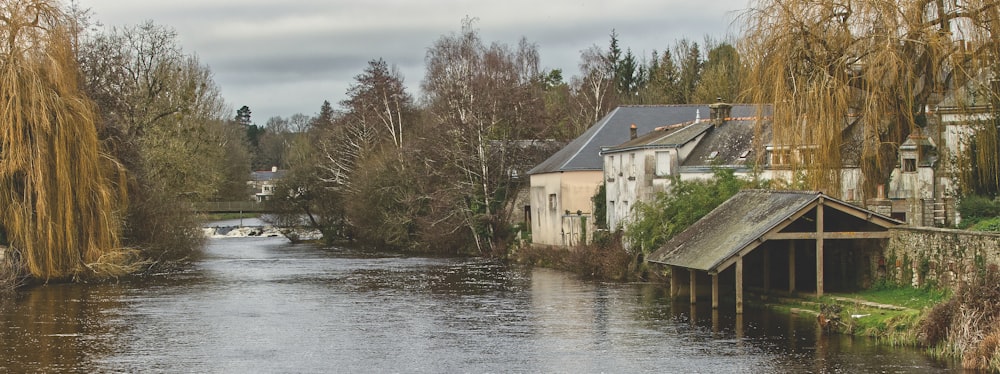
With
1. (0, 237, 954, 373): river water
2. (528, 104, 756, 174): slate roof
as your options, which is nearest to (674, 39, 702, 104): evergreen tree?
(528, 104, 756, 174): slate roof

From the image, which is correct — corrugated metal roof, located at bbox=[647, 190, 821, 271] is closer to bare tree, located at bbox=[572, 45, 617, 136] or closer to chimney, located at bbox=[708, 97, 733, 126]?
chimney, located at bbox=[708, 97, 733, 126]

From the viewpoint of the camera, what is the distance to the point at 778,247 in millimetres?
28938

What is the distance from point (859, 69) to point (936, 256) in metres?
5.41

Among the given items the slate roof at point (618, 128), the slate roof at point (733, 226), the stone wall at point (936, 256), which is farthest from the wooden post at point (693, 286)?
the slate roof at point (618, 128)

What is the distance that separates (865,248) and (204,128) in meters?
35.9

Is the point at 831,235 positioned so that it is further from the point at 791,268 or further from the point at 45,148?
the point at 45,148

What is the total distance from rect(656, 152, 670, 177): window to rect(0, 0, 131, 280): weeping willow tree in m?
15.9

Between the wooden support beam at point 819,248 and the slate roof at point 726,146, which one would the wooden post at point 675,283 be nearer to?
the wooden support beam at point 819,248

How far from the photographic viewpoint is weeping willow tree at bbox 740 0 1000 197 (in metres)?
25.5

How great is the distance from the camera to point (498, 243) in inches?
1950

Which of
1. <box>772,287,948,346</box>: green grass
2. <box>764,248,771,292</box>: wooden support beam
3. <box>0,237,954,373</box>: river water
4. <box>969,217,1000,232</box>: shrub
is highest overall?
<box>969,217,1000,232</box>: shrub

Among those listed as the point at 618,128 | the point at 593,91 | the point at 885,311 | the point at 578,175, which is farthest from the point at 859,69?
the point at 593,91

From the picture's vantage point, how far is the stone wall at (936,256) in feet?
68.9

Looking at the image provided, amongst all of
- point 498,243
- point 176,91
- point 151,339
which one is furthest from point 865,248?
point 176,91
